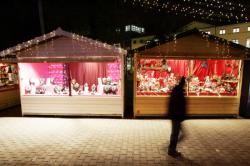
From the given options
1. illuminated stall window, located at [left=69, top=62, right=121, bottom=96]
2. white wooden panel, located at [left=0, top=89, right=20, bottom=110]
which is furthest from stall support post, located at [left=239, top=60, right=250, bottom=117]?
white wooden panel, located at [left=0, top=89, right=20, bottom=110]

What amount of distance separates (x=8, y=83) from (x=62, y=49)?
15.1 ft

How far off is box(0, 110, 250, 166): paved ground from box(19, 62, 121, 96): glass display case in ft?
4.40

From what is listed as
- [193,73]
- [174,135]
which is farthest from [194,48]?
[174,135]

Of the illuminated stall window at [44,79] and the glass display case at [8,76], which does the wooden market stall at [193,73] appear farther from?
the glass display case at [8,76]

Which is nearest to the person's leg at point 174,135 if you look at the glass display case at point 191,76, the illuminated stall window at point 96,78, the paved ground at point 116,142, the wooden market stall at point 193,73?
the paved ground at point 116,142

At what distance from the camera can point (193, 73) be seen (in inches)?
367

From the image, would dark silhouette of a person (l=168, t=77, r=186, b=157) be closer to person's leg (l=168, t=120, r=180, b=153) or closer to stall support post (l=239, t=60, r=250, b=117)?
person's leg (l=168, t=120, r=180, b=153)

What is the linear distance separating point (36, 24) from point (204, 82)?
16.7m

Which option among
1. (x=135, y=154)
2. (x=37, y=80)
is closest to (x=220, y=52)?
(x=135, y=154)

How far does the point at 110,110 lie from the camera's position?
29.5 ft

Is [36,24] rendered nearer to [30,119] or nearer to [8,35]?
[8,35]

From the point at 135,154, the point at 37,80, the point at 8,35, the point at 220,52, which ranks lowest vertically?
the point at 135,154

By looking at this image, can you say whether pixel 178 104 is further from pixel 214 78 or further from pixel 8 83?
pixel 8 83

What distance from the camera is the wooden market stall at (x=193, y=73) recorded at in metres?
8.59
